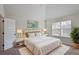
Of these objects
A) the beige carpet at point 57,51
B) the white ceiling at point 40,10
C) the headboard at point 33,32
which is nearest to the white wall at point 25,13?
the white ceiling at point 40,10

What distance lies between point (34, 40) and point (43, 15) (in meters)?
0.55

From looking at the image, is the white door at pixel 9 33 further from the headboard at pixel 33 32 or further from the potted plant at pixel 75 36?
the potted plant at pixel 75 36

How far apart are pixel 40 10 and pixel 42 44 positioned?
702 mm

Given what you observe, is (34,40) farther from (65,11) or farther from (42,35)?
(65,11)

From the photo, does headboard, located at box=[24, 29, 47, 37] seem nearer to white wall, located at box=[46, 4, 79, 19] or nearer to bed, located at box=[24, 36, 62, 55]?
bed, located at box=[24, 36, 62, 55]

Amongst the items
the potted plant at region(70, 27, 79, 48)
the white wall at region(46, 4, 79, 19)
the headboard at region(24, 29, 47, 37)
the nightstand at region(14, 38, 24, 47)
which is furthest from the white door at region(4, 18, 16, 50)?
the potted plant at region(70, 27, 79, 48)

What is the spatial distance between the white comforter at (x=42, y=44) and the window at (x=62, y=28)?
0.15 meters

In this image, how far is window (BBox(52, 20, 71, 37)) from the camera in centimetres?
245

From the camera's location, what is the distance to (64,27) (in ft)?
8.23

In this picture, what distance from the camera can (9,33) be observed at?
2441 mm

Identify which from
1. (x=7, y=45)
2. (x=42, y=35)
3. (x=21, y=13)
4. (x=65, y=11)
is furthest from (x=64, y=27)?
(x=7, y=45)

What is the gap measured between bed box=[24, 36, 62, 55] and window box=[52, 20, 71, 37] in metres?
0.15

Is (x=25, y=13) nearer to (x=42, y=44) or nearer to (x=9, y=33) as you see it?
(x=9, y=33)

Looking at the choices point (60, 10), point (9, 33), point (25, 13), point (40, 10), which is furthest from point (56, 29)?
point (9, 33)
